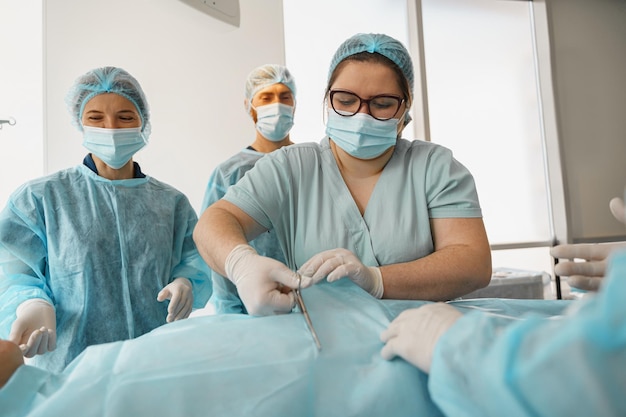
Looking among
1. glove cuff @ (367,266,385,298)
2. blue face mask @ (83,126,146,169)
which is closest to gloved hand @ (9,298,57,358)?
blue face mask @ (83,126,146,169)

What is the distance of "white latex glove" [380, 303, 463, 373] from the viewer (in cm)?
63

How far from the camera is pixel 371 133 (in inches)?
47.4

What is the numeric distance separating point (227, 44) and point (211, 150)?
2.35 ft

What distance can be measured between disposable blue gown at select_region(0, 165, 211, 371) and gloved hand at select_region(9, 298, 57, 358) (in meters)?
0.07

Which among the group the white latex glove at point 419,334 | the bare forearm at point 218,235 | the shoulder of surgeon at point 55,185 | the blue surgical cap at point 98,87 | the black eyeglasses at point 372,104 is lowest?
the white latex glove at point 419,334

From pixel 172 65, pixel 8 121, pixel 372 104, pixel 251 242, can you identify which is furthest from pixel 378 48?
pixel 172 65

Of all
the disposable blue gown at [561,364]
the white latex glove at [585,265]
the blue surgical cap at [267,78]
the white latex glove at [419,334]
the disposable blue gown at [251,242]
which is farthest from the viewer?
the blue surgical cap at [267,78]

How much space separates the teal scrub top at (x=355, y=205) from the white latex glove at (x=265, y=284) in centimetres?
22

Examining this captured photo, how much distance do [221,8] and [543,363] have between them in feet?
4.97

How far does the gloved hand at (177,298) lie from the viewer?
4.28 ft

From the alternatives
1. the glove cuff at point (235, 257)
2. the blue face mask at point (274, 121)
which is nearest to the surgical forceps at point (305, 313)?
the glove cuff at point (235, 257)

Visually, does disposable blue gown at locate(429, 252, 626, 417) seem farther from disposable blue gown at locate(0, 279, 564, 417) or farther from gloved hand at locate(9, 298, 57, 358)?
gloved hand at locate(9, 298, 57, 358)

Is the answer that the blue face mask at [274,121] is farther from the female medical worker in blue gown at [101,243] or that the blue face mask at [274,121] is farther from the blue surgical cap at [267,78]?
the female medical worker in blue gown at [101,243]

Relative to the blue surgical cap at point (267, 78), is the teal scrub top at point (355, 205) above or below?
below
